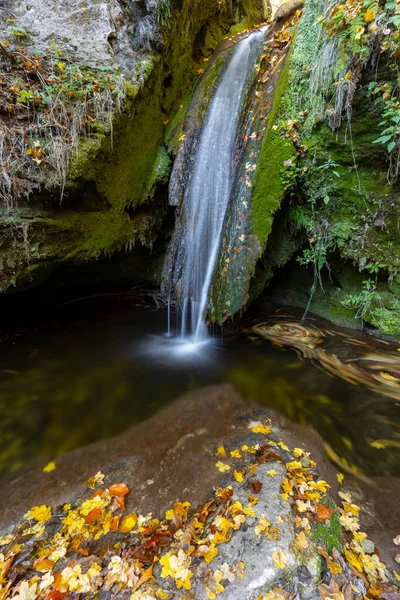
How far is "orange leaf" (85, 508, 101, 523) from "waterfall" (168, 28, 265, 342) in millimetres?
3114

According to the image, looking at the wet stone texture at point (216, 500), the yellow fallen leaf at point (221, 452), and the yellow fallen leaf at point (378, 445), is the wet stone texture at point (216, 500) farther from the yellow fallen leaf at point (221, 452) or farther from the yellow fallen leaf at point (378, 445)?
the yellow fallen leaf at point (378, 445)

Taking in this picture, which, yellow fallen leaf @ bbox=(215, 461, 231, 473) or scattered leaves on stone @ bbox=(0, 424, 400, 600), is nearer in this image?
scattered leaves on stone @ bbox=(0, 424, 400, 600)

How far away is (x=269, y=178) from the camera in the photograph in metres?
4.26

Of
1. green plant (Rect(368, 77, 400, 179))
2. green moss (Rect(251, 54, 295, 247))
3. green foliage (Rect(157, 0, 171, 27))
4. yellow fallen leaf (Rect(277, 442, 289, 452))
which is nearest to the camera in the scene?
yellow fallen leaf (Rect(277, 442, 289, 452))

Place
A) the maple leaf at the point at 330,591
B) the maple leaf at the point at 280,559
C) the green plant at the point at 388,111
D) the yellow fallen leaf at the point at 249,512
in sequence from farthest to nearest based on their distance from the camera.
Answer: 1. the green plant at the point at 388,111
2. the yellow fallen leaf at the point at 249,512
3. the maple leaf at the point at 280,559
4. the maple leaf at the point at 330,591

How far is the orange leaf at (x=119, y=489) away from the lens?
1954mm

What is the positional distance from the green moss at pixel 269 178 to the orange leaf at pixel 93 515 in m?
3.64

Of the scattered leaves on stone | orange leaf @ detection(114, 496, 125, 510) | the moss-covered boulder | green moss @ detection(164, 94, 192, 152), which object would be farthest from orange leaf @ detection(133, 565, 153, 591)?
green moss @ detection(164, 94, 192, 152)

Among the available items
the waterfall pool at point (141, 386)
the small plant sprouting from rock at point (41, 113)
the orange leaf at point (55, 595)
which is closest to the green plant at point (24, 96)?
the small plant sprouting from rock at point (41, 113)

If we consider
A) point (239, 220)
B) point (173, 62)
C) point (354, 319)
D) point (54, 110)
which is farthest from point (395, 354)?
point (173, 62)

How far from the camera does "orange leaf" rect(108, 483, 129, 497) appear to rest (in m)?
1.95

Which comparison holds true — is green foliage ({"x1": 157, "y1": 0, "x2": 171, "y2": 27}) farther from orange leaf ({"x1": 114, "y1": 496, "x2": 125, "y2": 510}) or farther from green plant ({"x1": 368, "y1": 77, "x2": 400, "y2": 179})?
orange leaf ({"x1": 114, "y1": 496, "x2": 125, "y2": 510})

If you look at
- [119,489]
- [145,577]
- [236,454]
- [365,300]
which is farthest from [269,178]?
[145,577]

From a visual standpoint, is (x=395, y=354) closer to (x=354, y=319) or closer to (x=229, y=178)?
(x=354, y=319)
